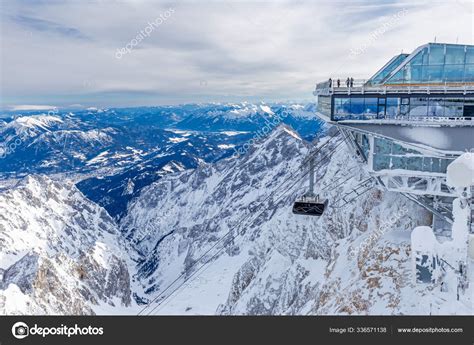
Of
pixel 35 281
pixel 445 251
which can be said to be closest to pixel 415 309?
pixel 445 251

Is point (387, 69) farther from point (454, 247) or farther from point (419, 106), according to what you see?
point (454, 247)

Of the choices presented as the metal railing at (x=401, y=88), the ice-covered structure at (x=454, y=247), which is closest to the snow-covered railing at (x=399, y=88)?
the metal railing at (x=401, y=88)

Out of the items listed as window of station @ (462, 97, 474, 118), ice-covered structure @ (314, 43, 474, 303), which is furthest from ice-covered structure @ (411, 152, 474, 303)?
window of station @ (462, 97, 474, 118)

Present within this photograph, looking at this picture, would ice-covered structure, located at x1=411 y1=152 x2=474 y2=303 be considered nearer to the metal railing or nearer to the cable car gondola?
the metal railing

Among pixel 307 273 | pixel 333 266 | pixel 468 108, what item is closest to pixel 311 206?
pixel 333 266
